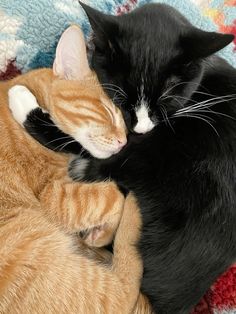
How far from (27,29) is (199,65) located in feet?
2.39

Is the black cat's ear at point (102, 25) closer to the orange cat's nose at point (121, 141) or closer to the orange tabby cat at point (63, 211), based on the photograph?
the orange tabby cat at point (63, 211)

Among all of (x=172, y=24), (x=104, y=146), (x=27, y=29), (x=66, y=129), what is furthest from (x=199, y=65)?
(x=27, y=29)

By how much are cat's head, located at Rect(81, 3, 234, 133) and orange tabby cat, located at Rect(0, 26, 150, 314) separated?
0.33ft

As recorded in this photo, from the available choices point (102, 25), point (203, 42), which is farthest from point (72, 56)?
point (203, 42)

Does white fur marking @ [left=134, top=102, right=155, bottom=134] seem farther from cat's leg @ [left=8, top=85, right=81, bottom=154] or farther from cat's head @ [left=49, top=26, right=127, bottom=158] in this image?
cat's leg @ [left=8, top=85, right=81, bottom=154]

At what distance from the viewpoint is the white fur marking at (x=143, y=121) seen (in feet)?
4.70

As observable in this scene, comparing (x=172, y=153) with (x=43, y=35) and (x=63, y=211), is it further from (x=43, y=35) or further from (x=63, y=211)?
(x=43, y=35)

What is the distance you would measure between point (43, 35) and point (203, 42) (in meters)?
0.76

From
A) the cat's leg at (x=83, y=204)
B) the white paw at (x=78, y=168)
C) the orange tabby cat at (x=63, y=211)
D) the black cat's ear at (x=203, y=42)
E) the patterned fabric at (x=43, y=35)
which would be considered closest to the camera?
the black cat's ear at (x=203, y=42)

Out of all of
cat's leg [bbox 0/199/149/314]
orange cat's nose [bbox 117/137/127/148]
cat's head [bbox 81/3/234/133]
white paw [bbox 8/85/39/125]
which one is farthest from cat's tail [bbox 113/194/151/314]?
white paw [bbox 8/85/39/125]

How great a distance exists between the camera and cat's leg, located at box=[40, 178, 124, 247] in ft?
5.00

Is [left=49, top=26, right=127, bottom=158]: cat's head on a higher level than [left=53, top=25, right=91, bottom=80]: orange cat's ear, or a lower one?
lower

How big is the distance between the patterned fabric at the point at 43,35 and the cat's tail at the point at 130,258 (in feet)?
1.16

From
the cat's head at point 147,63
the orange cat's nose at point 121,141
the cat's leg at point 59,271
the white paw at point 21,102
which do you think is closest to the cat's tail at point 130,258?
the cat's leg at point 59,271
